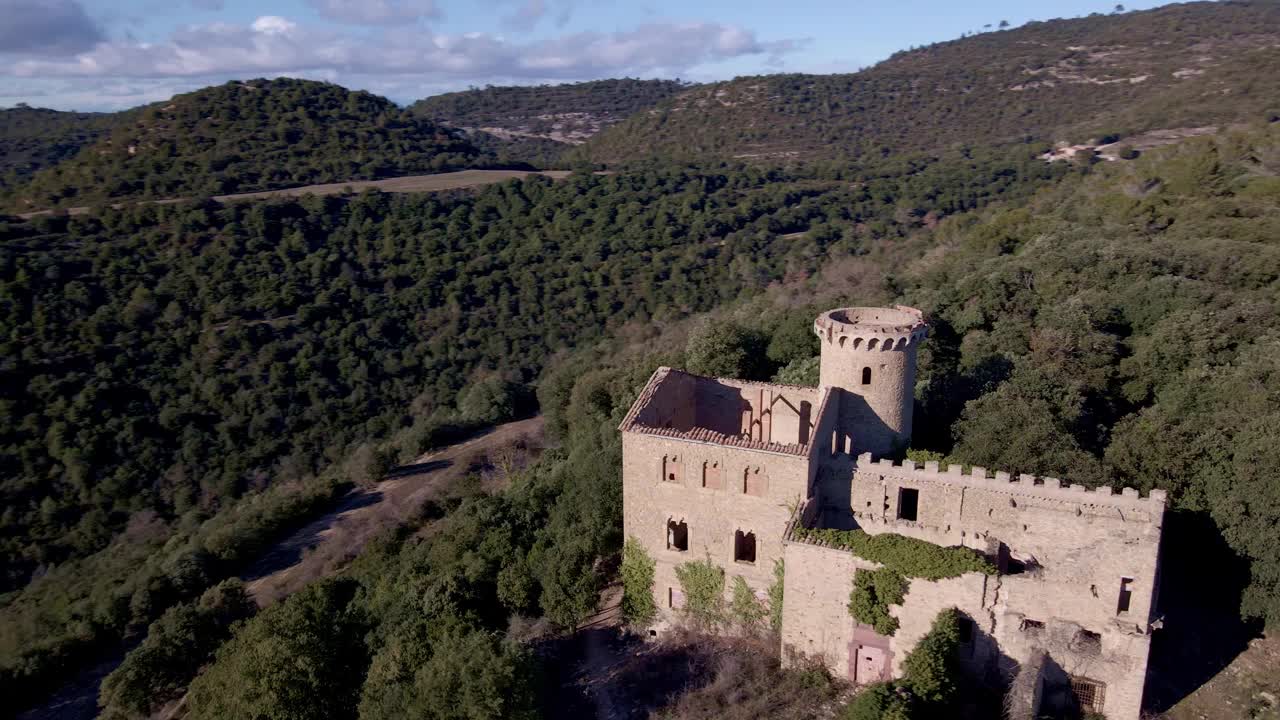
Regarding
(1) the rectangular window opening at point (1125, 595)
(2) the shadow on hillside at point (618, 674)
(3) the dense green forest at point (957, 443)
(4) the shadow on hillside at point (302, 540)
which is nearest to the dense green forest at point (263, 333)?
(4) the shadow on hillside at point (302, 540)

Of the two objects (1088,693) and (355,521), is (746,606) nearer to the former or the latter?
(1088,693)

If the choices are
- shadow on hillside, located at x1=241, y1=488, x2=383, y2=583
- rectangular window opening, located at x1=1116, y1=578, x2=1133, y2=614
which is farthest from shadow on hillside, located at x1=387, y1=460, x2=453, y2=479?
rectangular window opening, located at x1=1116, y1=578, x2=1133, y2=614

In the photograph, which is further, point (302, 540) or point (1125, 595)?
point (302, 540)

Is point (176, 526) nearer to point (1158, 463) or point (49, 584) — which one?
point (49, 584)

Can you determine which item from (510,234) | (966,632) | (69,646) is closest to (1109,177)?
(510,234)

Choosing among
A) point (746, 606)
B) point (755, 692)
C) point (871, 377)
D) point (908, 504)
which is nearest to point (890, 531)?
point (908, 504)

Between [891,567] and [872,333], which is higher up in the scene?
[872,333]
